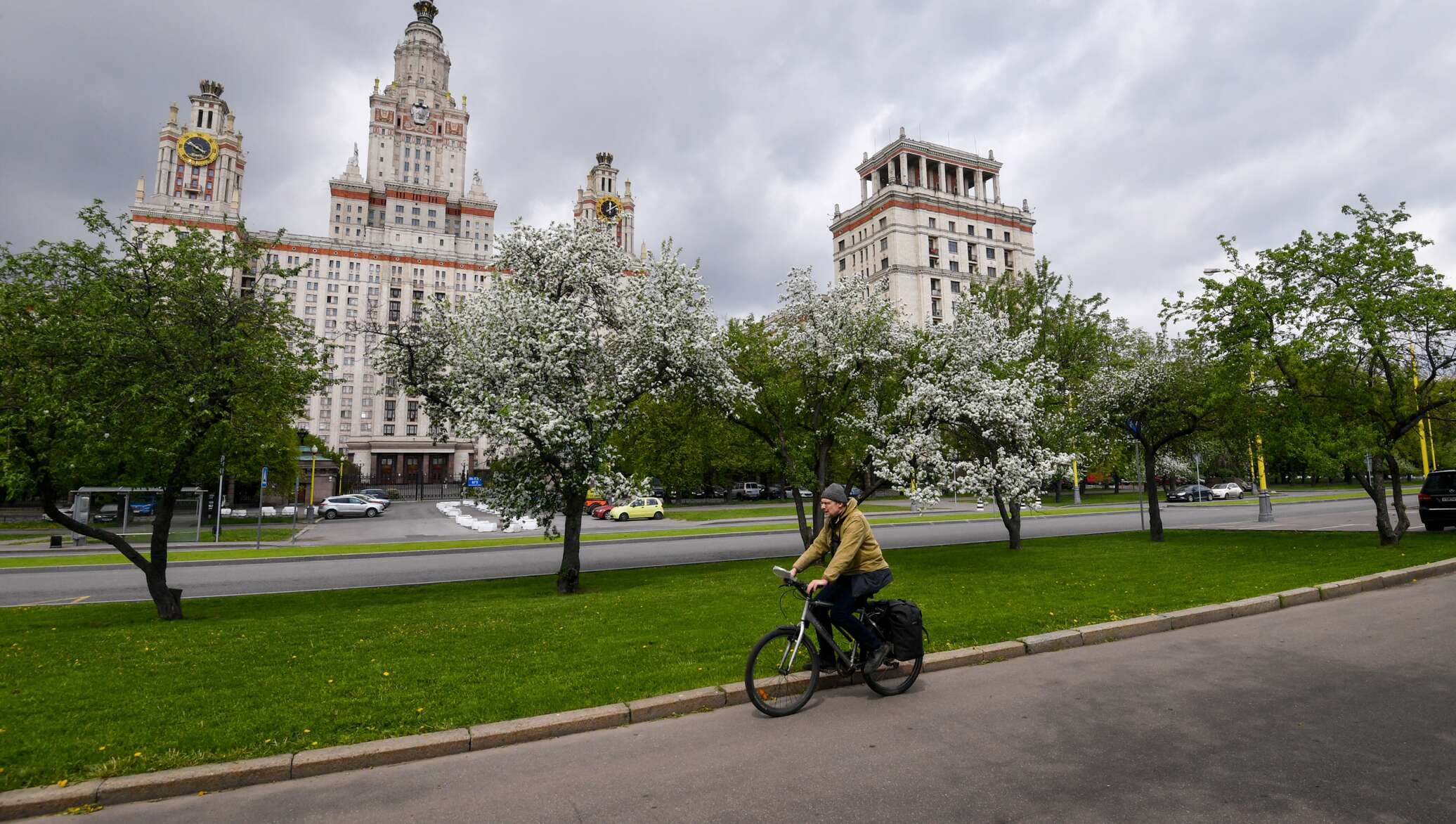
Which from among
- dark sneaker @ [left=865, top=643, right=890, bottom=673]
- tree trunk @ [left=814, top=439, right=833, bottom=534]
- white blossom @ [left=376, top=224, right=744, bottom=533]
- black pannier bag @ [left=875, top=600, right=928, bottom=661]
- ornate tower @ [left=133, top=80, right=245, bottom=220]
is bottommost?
dark sneaker @ [left=865, top=643, right=890, bottom=673]

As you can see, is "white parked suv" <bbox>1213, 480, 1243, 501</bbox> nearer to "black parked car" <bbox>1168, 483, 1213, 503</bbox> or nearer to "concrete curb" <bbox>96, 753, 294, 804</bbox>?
"black parked car" <bbox>1168, 483, 1213, 503</bbox>

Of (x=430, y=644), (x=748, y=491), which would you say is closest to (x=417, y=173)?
(x=748, y=491)

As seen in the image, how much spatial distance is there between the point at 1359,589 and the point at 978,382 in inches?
267

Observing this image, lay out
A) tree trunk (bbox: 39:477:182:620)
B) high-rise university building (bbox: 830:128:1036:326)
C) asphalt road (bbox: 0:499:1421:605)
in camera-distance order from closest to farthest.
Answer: tree trunk (bbox: 39:477:182:620)
asphalt road (bbox: 0:499:1421:605)
high-rise university building (bbox: 830:128:1036:326)

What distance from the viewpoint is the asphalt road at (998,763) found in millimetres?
3965

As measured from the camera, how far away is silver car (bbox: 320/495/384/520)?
44.8 meters

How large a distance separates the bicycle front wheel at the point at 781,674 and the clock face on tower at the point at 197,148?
15334 cm

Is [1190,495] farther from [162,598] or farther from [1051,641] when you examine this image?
[162,598]

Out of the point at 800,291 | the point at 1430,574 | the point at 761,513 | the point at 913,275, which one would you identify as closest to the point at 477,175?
the point at 913,275

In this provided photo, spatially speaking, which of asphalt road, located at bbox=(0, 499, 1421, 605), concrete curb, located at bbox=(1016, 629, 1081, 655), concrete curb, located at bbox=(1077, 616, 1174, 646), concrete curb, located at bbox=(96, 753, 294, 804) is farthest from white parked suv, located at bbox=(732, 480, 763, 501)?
concrete curb, located at bbox=(96, 753, 294, 804)

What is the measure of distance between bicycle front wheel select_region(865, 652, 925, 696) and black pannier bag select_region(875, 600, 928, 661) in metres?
0.10

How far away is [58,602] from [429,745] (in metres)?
13.7

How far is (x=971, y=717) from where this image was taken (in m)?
5.46

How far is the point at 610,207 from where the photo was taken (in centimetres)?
14575
